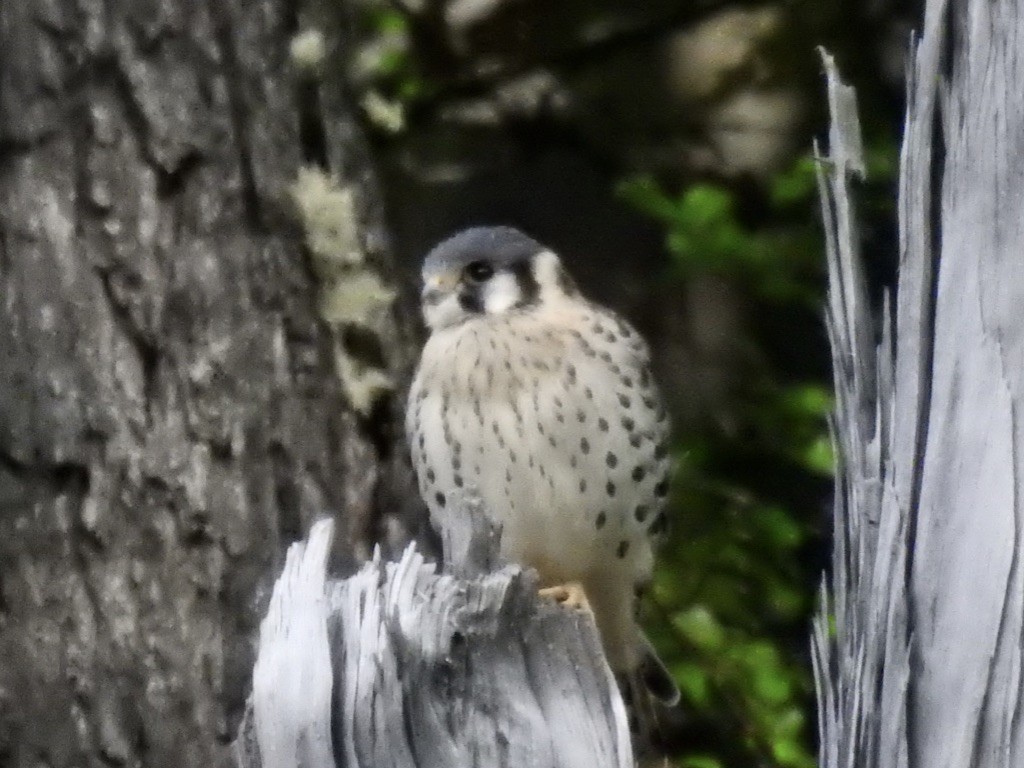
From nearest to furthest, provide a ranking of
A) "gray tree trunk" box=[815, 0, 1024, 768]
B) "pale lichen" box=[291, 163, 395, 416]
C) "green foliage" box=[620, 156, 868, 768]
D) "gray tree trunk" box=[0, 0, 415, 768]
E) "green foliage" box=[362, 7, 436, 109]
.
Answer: "gray tree trunk" box=[815, 0, 1024, 768]
"gray tree trunk" box=[0, 0, 415, 768]
"pale lichen" box=[291, 163, 395, 416]
"green foliage" box=[620, 156, 868, 768]
"green foliage" box=[362, 7, 436, 109]

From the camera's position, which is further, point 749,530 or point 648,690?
point 749,530

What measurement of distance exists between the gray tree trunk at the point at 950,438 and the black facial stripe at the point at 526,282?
1670mm

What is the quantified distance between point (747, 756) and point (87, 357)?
1.62m

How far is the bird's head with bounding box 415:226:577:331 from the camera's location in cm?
314

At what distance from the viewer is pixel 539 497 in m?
2.94

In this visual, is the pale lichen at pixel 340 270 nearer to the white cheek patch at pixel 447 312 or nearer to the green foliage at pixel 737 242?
the white cheek patch at pixel 447 312

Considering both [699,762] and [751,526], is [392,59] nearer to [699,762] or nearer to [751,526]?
[751,526]

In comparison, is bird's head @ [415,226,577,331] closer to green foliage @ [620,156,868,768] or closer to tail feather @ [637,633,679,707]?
green foliage @ [620,156,868,768]

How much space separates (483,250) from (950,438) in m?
1.71

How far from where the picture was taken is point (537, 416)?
2936 millimetres

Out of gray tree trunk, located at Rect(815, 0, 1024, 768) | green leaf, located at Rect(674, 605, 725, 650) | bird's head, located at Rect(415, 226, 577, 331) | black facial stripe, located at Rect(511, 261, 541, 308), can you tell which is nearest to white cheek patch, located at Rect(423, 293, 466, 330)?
bird's head, located at Rect(415, 226, 577, 331)

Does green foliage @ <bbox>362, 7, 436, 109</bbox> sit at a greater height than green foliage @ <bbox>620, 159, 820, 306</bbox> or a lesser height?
greater

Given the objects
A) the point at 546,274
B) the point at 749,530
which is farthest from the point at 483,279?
the point at 749,530

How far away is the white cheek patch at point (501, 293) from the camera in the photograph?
3160mm
